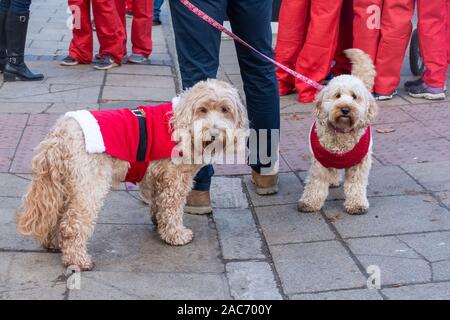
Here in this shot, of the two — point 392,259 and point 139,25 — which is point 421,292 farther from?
point 139,25

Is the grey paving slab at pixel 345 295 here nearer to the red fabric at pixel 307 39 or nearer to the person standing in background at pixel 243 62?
the person standing in background at pixel 243 62

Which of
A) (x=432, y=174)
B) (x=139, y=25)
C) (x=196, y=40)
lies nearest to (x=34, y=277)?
(x=196, y=40)

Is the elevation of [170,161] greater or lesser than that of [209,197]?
greater

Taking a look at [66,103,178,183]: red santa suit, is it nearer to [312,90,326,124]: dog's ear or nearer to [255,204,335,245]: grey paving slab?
[255,204,335,245]: grey paving slab

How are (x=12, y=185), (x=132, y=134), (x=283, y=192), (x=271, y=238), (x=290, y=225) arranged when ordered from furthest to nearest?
(x=283, y=192)
(x=12, y=185)
(x=290, y=225)
(x=271, y=238)
(x=132, y=134)

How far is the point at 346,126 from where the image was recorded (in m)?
4.39

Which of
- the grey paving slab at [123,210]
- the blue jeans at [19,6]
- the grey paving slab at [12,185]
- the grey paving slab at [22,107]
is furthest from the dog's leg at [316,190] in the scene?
→ the blue jeans at [19,6]

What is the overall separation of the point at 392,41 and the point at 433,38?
0.42 m

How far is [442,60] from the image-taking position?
6.94 meters

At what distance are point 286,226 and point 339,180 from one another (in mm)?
853

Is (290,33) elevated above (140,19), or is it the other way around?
(290,33)
